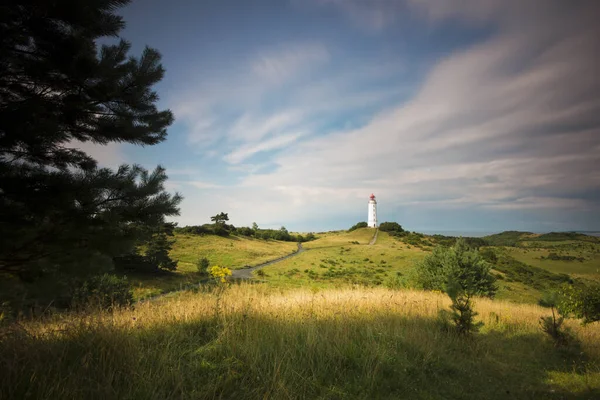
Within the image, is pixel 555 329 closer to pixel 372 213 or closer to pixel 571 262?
pixel 571 262

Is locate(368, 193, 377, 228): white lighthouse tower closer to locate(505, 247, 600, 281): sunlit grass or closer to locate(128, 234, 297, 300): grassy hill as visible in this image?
locate(505, 247, 600, 281): sunlit grass

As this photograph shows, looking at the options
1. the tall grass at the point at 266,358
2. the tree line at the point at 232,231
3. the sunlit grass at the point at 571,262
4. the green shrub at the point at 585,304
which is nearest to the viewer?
the tall grass at the point at 266,358

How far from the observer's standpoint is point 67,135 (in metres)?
4.18

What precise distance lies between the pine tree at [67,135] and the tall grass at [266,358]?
1.16m

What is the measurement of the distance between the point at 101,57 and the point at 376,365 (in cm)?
665

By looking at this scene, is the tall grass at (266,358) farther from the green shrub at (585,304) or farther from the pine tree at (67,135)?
the green shrub at (585,304)

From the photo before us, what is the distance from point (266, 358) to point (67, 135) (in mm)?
4879

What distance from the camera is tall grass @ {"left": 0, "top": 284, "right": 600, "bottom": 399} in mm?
2955

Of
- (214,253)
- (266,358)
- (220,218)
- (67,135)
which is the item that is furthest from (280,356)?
(220,218)

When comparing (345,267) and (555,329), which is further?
(345,267)

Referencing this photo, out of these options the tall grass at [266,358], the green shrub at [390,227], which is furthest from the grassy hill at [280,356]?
the green shrub at [390,227]

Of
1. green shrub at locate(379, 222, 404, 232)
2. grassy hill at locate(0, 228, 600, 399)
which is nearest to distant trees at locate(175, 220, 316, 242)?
green shrub at locate(379, 222, 404, 232)

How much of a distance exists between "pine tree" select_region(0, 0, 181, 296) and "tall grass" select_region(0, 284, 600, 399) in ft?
3.82

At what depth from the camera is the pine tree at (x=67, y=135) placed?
331cm
